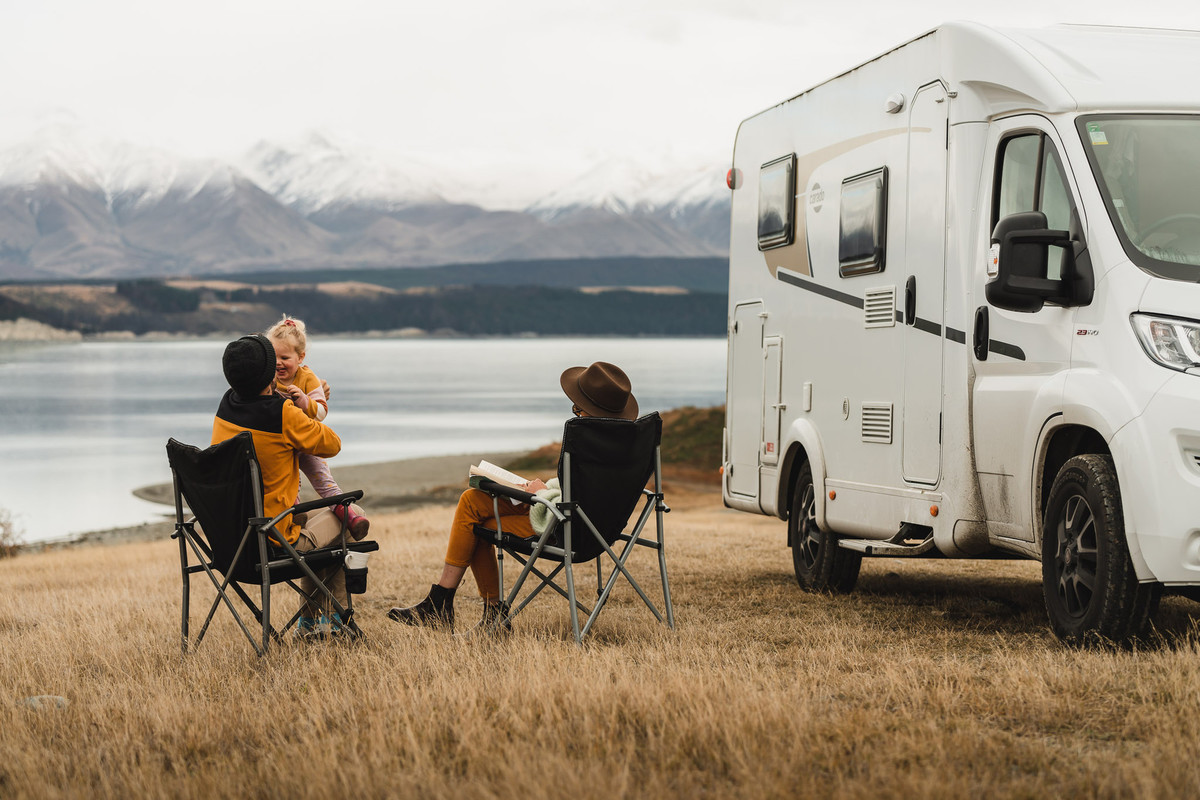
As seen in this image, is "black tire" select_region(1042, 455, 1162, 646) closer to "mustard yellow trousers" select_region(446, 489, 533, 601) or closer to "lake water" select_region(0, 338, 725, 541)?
"mustard yellow trousers" select_region(446, 489, 533, 601)

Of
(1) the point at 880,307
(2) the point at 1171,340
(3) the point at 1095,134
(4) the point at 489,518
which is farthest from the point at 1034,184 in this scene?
(4) the point at 489,518

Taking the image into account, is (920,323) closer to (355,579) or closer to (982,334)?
(982,334)

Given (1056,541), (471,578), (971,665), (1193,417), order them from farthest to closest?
(471,578), (1056,541), (971,665), (1193,417)

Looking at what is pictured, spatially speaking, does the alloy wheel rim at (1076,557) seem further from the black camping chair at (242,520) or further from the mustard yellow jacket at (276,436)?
the mustard yellow jacket at (276,436)

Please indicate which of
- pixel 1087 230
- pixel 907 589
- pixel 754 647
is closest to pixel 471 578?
pixel 907 589

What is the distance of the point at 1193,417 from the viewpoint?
4922mm

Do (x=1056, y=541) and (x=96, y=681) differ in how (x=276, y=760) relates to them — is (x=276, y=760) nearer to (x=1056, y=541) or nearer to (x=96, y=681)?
(x=96, y=681)

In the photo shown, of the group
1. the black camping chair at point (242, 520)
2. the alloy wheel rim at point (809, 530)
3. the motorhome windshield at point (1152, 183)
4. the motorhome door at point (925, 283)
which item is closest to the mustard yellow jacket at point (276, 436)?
the black camping chair at point (242, 520)

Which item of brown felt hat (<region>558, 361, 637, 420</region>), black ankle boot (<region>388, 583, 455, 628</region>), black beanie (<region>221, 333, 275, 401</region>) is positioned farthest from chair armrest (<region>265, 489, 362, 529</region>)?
brown felt hat (<region>558, 361, 637, 420</region>)

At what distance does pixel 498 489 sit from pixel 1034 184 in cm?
278

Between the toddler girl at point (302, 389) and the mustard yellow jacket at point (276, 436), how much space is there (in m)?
0.23

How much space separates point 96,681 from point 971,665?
11.7 feet

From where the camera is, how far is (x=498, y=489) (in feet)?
21.2

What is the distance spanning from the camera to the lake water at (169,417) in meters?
36.4
